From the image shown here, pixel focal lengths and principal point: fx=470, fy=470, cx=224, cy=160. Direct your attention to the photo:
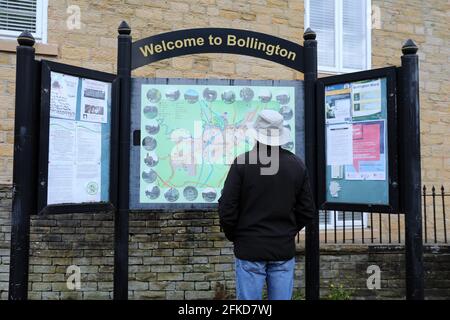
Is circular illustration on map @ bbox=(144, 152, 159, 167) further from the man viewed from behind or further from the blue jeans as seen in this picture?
the blue jeans

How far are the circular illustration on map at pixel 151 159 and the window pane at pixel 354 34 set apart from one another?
475 cm

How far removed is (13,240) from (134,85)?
62.1 inches

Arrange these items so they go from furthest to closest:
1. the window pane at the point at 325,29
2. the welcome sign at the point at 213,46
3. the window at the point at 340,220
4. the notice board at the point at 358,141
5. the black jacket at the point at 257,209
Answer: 1. the window pane at the point at 325,29
2. the window at the point at 340,220
3. the welcome sign at the point at 213,46
4. the notice board at the point at 358,141
5. the black jacket at the point at 257,209

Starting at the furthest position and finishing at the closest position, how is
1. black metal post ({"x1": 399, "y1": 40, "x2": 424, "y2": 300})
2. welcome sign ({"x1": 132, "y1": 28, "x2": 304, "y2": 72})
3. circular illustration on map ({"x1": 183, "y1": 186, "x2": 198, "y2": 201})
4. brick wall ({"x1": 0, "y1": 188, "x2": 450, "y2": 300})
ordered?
brick wall ({"x1": 0, "y1": 188, "x2": 450, "y2": 300}) < circular illustration on map ({"x1": 183, "y1": 186, "x2": 198, "y2": 201}) < welcome sign ({"x1": 132, "y1": 28, "x2": 304, "y2": 72}) < black metal post ({"x1": 399, "y1": 40, "x2": 424, "y2": 300})

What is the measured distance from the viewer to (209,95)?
13.6ft

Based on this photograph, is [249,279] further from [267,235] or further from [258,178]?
[258,178]

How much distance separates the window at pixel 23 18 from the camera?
625 centimetres

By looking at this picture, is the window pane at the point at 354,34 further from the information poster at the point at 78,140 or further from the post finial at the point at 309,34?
the information poster at the point at 78,140

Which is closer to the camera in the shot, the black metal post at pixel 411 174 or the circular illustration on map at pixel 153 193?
the black metal post at pixel 411 174

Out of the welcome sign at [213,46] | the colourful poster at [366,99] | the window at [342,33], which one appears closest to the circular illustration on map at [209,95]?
the welcome sign at [213,46]

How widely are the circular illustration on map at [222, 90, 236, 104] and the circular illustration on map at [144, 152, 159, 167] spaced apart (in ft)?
2.59

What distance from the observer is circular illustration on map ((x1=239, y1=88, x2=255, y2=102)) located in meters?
4.19

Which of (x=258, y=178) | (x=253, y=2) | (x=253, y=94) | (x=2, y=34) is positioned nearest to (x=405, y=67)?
(x=253, y=94)

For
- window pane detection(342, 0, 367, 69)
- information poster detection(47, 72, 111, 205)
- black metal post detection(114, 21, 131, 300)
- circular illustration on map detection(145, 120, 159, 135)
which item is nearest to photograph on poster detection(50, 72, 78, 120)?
information poster detection(47, 72, 111, 205)
